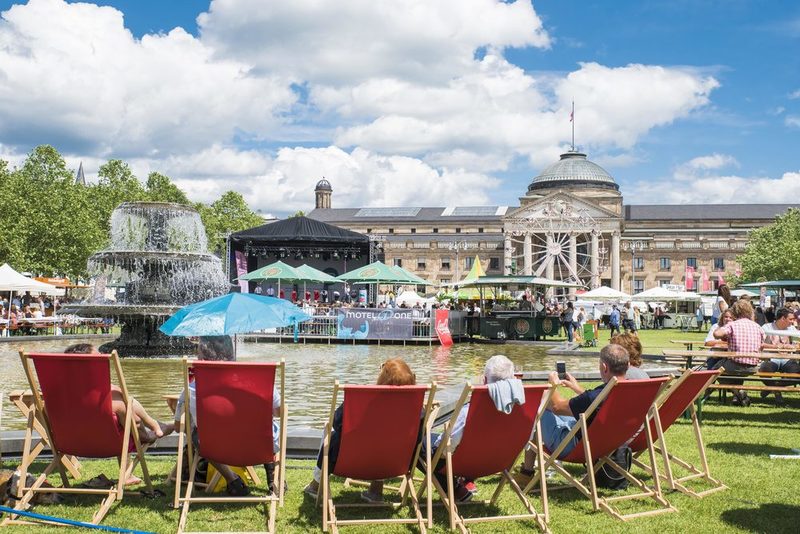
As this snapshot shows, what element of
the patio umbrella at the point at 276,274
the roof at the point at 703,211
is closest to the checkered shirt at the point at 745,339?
the patio umbrella at the point at 276,274

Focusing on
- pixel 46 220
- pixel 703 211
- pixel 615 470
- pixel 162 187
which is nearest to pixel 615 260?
pixel 703 211

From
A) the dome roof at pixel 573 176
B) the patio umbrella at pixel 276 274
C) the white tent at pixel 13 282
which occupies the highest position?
the dome roof at pixel 573 176

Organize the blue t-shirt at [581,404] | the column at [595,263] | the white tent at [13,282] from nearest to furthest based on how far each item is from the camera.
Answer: the blue t-shirt at [581,404], the white tent at [13,282], the column at [595,263]

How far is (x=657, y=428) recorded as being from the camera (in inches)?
241

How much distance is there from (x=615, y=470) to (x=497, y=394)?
1.79 m

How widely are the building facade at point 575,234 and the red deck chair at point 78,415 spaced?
246ft

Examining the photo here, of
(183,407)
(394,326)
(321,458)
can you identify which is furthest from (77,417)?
(394,326)

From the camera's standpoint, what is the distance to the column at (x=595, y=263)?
9162 centimetres

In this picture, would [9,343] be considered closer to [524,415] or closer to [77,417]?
[77,417]

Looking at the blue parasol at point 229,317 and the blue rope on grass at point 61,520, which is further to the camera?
the blue parasol at point 229,317

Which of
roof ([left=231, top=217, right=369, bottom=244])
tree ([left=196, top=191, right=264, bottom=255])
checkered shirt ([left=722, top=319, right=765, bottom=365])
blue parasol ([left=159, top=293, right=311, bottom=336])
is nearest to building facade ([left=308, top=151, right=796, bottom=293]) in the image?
tree ([left=196, top=191, right=264, bottom=255])

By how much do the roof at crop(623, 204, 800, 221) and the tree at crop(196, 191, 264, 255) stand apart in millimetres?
54598

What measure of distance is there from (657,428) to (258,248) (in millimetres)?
46906

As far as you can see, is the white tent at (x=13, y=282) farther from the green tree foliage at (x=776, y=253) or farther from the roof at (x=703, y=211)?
the roof at (x=703, y=211)
